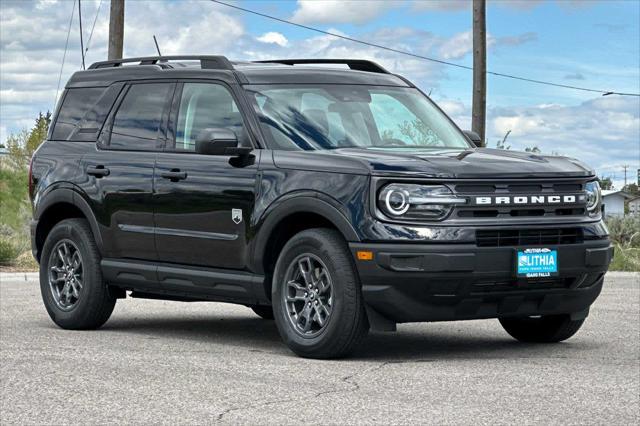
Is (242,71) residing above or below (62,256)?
above

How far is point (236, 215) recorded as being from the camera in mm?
10086

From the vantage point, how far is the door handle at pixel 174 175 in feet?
34.5

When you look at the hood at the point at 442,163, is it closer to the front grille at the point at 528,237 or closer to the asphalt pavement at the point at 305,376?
the front grille at the point at 528,237

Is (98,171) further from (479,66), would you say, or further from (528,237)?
(479,66)

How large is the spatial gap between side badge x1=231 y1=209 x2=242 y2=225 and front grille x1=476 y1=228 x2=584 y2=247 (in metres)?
1.84

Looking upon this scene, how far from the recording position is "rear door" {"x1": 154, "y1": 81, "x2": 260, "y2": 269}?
33.1 feet

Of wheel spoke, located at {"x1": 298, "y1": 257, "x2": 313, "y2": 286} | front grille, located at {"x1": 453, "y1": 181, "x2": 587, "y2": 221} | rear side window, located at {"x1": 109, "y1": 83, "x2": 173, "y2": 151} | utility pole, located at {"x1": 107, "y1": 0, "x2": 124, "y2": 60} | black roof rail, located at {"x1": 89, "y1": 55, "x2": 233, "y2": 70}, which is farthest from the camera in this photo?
utility pole, located at {"x1": 107, "y1": 0, "x2": 124, "y2": 60}

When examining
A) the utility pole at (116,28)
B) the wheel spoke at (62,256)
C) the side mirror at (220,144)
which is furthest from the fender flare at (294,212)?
the utility pole at (116,28)

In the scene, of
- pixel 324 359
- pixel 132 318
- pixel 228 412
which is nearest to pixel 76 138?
pixel 132 318

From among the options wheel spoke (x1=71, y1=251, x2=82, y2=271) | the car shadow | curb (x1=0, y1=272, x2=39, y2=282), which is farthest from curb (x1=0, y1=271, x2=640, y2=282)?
wheel spoke (x1=71, y1=251, x2=82, y2=271)

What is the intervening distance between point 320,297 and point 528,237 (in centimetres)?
147

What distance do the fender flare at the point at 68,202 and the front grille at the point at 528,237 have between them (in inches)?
142

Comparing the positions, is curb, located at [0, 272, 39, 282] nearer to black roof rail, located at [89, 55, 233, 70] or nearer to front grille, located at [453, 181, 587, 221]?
black roof rail, located at [89, 55, 233, 70]

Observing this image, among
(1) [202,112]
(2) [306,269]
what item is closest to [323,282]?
(2) [306,269]
